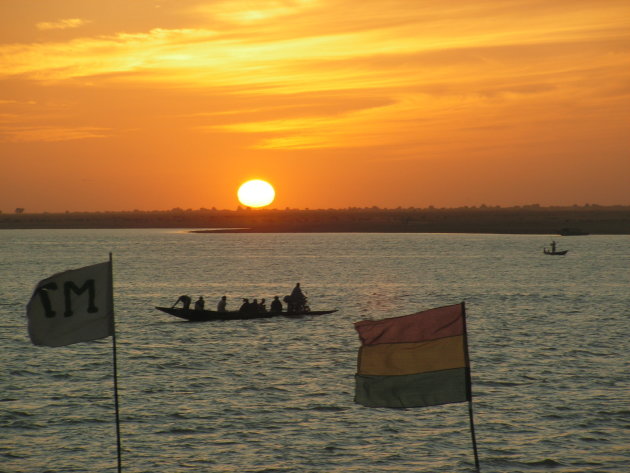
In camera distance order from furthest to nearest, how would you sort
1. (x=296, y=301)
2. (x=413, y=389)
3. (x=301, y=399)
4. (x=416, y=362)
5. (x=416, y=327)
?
(x=296, y=301) → (x=301, y=399) → (x=413, y=389) → (x=416, y=362) → (x=416, y=327)

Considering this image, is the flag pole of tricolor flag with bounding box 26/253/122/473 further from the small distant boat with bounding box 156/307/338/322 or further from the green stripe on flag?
the small distant boat with bounding box 156/307/338/322

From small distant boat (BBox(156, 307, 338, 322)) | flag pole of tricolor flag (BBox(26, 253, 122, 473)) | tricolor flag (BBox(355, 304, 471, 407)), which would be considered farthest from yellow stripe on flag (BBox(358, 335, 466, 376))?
small distant boat (BBox(156, 307, 338, 322))

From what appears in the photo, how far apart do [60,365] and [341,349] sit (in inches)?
521

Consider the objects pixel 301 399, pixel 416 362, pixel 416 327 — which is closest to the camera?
pixel 416 327

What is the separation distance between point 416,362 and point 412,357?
6.2 inches

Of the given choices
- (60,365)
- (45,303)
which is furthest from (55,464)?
(60,365)

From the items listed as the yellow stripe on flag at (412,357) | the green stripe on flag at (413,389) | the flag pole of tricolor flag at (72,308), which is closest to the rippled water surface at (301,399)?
the green stripe on flag at (413,389)

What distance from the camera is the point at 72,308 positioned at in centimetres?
1894

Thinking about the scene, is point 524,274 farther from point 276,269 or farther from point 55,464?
point 55,464

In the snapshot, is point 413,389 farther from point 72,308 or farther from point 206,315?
point 206,315

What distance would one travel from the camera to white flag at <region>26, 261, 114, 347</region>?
1866cm

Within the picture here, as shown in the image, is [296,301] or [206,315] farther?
[296,301]

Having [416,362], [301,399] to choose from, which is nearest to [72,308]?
[416,362]

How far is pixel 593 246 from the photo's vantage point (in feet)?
573
